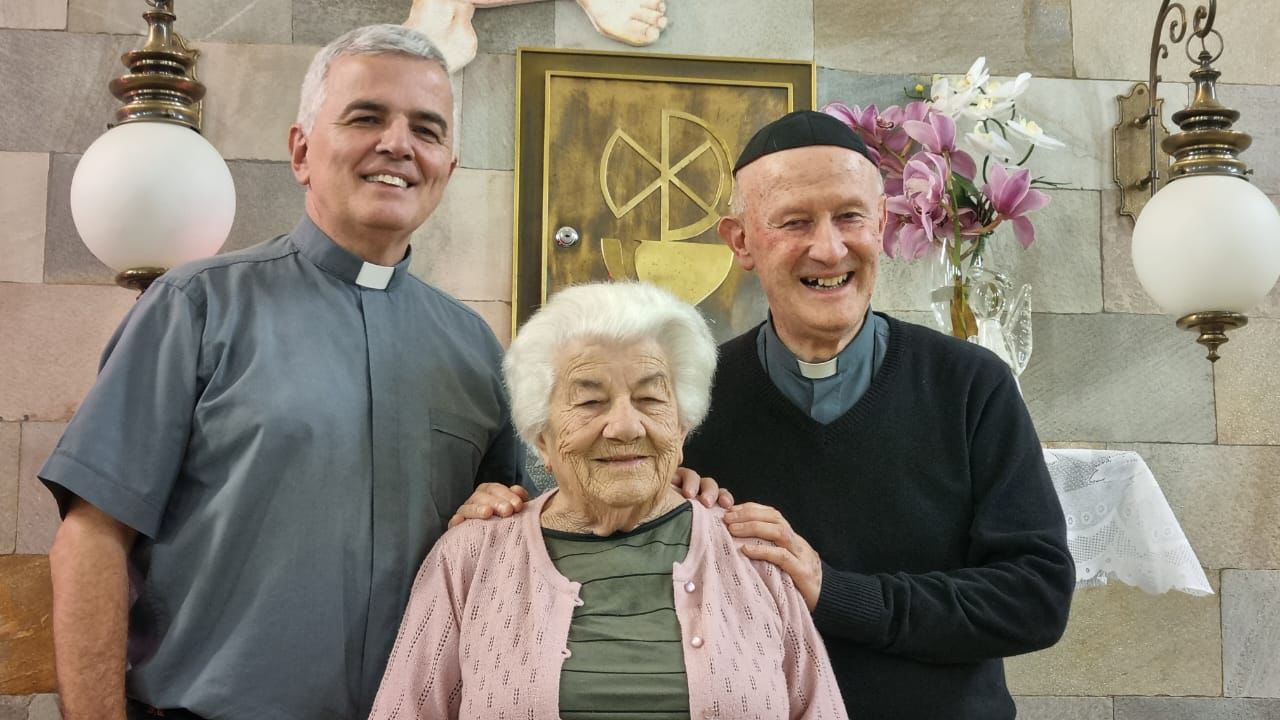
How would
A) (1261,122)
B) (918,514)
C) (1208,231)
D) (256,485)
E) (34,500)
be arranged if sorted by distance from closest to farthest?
1. (256,485)
2. (918,514)
3. (1208,231)
4. (34,500)
5. (1261,122)

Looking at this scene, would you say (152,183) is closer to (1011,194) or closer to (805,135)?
(805,135)

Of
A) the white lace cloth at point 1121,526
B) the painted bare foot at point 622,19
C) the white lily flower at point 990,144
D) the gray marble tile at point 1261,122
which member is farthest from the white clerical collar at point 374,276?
the gray marble tile at point 1261,122

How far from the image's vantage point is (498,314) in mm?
4117

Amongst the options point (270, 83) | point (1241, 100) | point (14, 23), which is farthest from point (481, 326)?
point (1241, 100)

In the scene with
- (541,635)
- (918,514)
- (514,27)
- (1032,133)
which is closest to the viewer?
(541,635)

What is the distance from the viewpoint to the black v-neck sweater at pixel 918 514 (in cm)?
215

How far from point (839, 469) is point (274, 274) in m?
1.12

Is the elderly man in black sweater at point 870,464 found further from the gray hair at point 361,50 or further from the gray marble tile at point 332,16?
the gray marble tile at point 332,16

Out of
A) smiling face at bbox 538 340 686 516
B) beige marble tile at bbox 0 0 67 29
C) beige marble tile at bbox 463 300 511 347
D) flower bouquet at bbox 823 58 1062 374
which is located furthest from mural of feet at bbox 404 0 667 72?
smiling face at bbox 538 340 686 516

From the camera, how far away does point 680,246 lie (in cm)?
416

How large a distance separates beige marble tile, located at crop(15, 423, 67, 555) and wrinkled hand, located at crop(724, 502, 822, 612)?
2.63 m

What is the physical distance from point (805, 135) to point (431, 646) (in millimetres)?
1196

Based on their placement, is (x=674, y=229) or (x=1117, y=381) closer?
(x=674, y=229)

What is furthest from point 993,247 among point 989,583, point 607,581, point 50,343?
point 50,343
